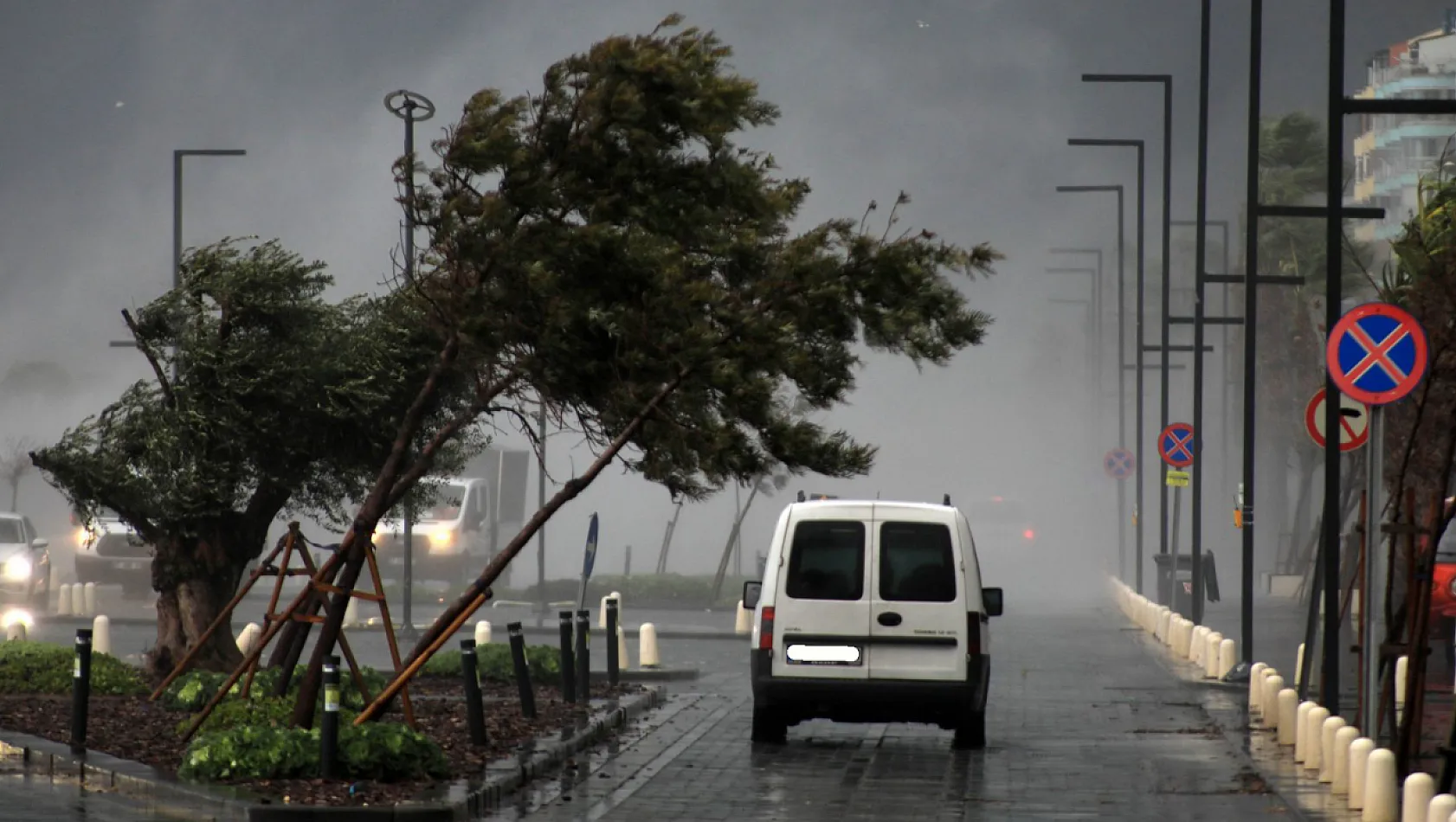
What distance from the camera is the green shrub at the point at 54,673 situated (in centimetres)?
1834

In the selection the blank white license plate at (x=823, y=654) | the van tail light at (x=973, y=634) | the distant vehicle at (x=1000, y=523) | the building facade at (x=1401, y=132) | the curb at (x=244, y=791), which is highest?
the building facade at (x=1401, y=132)

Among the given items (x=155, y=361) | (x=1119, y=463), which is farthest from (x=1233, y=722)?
(x=1119, y=463)

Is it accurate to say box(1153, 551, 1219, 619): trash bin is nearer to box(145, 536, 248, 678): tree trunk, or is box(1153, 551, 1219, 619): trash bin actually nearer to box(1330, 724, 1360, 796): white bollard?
box(145, 536, 248, 678): tree trunk

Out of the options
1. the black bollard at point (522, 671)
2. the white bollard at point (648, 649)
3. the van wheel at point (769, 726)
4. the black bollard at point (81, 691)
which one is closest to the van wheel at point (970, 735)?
the van wheel at point (769, 726)

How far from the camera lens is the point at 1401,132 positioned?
439 ft

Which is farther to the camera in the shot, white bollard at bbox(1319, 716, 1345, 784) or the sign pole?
white bollard at bbox(1319, 716, 1345, 784)

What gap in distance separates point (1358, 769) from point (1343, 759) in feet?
2.94

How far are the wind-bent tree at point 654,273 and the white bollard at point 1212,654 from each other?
10121 millimetres

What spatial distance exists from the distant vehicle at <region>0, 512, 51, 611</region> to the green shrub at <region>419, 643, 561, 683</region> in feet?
61.3

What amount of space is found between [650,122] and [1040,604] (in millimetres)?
36943

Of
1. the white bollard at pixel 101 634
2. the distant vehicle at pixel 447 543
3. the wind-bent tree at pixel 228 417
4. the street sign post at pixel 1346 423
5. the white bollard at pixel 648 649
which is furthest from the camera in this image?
the distant vehicle at pixel 447 543

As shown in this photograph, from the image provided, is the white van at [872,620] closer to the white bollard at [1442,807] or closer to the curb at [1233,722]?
the curb at [1233,722]

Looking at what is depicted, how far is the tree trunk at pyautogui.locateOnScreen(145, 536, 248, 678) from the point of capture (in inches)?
795

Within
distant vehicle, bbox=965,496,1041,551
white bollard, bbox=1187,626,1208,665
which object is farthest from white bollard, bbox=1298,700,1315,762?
distant vehicle, bbox=965,496,1041,551
